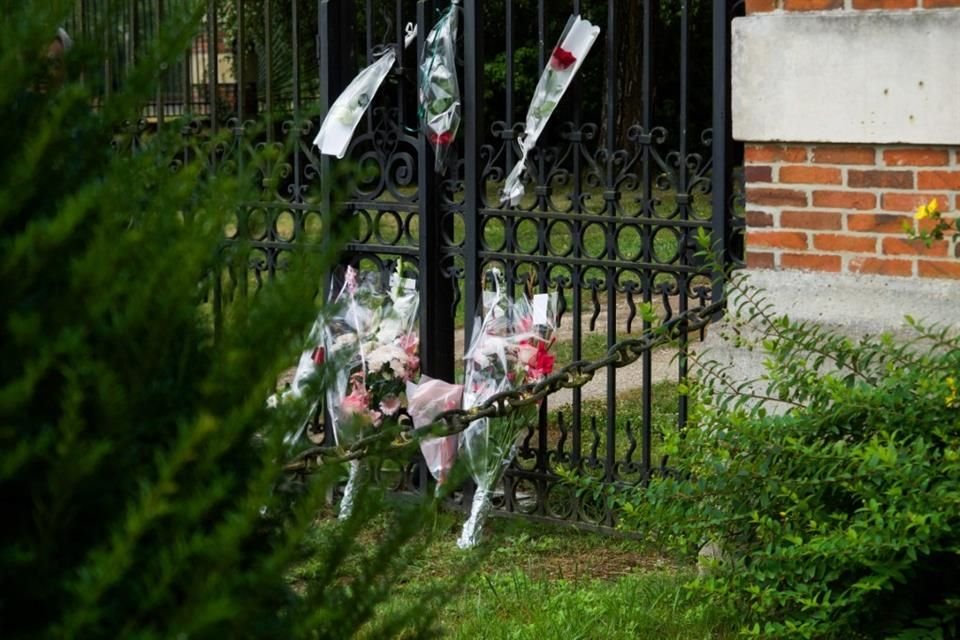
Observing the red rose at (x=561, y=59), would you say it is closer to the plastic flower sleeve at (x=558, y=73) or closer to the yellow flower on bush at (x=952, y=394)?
the plastic flower sleeve at (x=558, y=73)

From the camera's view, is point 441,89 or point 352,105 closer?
point 441,89

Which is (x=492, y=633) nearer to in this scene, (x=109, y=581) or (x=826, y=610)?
(x=826, y=610)

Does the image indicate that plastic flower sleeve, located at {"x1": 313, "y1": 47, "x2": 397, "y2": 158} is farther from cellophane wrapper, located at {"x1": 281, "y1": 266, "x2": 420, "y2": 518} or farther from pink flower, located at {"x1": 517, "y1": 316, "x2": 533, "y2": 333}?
pink flower, located at {"x1": 517, "y1": 316, "x2": 533, "y2": 333}

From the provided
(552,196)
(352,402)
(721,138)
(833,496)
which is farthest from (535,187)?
(833,496)

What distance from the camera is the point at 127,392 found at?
57.2 inches

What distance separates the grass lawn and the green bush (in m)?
0.25

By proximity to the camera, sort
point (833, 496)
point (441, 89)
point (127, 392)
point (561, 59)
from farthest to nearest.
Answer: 1. point (441, 89)
2. point (561, 59)
3. point (833, 496)
4. point (127, 392)

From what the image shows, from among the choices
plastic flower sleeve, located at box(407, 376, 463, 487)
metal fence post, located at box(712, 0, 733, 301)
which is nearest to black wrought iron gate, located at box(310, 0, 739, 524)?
metal fence post, located at box(712, 0, 733, 301)

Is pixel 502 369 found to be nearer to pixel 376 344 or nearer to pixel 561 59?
pixel 376 344

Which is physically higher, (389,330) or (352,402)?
(389,330)

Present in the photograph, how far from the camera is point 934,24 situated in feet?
16.7

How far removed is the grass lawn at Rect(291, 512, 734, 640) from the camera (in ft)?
16.6

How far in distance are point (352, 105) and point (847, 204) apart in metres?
2.46

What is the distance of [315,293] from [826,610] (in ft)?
10.3
